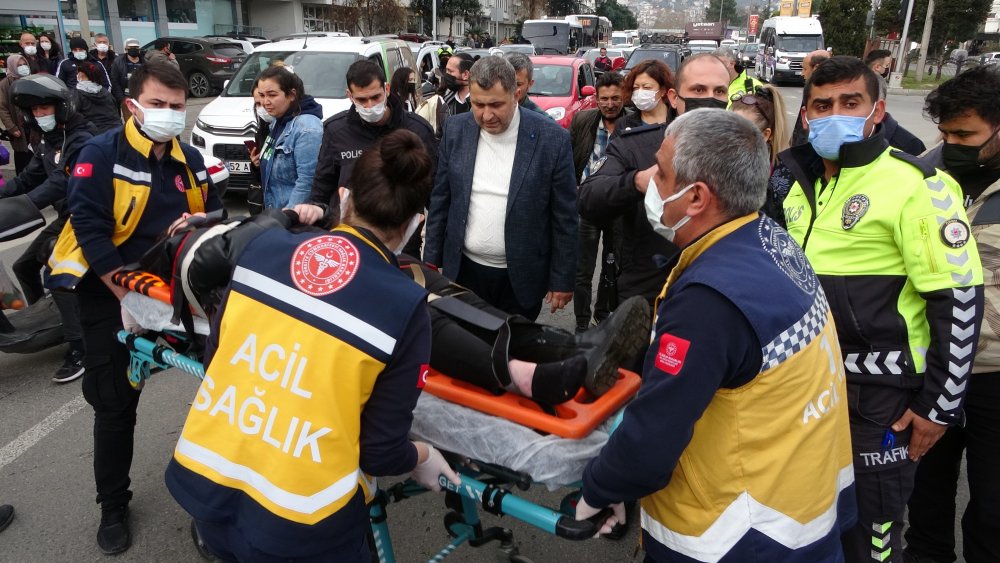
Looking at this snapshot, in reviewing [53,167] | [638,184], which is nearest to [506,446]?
[638,184]

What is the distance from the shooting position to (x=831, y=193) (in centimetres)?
216

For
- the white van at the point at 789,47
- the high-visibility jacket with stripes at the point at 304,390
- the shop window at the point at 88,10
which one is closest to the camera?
the high-visibility jacket with stripes at the point at 304,390

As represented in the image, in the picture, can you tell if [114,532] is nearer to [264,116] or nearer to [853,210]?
[264,116]

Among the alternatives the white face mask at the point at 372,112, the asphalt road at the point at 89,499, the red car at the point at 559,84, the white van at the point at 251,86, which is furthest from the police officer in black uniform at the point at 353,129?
the red car at the point at 559,84

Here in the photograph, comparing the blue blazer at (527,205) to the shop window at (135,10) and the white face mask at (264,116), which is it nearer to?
the white face mask at (264,116)

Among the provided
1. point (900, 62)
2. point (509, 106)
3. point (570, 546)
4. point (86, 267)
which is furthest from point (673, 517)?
point (900, 62)

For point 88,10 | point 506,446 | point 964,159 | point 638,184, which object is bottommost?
point 506,446

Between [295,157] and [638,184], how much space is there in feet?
7.23

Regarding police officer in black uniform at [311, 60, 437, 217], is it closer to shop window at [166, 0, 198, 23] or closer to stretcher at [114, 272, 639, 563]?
stretcher at [114, 272, 639, 563]

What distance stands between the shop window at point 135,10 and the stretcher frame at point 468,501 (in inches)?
1119

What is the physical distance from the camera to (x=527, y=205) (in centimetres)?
323

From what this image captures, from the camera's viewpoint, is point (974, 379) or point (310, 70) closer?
point (974, 379)

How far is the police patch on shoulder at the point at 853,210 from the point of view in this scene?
2.03 metres

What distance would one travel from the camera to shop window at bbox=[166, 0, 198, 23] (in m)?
28.3
